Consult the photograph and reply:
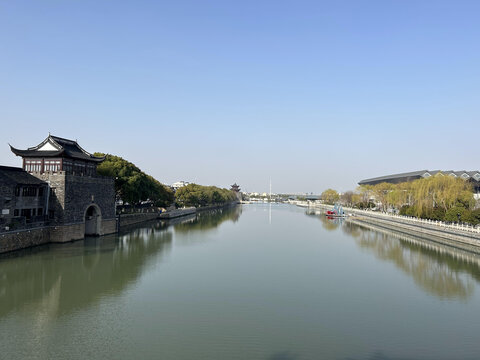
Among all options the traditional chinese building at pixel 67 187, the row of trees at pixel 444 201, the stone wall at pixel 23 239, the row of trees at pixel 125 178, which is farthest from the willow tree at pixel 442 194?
the stone wall at pixel 23 239

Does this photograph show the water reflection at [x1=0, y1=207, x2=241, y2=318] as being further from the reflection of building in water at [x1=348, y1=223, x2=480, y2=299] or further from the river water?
the reflection of building in water at [x1=348, y1=223, x2=480, y2=299]

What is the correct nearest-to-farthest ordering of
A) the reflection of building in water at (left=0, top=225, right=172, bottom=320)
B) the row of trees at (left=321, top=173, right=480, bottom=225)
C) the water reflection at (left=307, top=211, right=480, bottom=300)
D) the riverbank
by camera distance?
1. the reflection of building in water at (left=0, top=225, right=172, bottom=320)
2. the water reflection at (left=307, top=211, right=480, bottom=300)
3. the riverbank
4. the row of trees at (left=321, top=173, right=480, bottom=225)

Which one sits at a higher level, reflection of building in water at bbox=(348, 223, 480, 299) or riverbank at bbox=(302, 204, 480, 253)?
riverbank at bbox=(302, 204, 480, 253)

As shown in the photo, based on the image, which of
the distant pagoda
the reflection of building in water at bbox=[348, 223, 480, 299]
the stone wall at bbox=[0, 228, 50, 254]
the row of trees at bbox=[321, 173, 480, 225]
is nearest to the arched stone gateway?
the distant pagoda

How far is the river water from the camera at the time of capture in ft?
37.7

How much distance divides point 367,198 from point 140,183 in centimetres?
6774

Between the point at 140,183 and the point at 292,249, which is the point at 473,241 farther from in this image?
the point at 140,183

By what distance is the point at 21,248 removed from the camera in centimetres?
2681

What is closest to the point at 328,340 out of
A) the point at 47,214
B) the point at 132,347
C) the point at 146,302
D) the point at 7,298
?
the point at 132,347

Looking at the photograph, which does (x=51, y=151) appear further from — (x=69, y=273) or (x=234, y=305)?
(x=234, y=305)

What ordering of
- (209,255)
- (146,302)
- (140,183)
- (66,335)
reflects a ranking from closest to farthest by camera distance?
(66,335)
(146,302)
(209,255)
(140,183)

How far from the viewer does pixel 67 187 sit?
3117 centimetres

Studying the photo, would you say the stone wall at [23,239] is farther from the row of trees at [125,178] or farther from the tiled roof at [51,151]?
the row of trees at [125,178]

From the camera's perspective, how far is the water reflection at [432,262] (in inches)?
788
